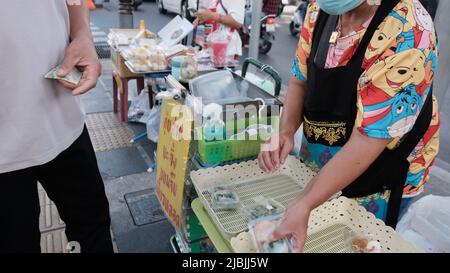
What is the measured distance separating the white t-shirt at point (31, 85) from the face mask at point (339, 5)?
→ 962 mm

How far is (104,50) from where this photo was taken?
6.82 metres

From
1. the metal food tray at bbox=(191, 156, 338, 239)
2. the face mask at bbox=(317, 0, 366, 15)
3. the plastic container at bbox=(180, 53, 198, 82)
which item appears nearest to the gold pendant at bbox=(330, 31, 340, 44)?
the face mask at bbox=(317, 0, 366, 15)

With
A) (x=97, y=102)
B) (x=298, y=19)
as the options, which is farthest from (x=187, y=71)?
(x=298, y=19)

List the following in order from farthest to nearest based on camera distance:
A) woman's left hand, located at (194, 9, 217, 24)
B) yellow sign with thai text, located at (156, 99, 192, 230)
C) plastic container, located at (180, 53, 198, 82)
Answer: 1. woman's left hand, located at (194, 9, 217, 24)
2. plastic container, located at (180, 53, 198, 82)
3. yellow sign with thai text, located at (156, 99, 192, 230)

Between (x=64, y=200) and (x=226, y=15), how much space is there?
8.04ft

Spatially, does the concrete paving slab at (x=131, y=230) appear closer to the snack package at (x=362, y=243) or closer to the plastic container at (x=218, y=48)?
the plastic container at (x=218, y=48)

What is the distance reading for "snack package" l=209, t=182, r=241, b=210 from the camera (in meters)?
1.27

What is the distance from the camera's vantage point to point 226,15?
3.32 m

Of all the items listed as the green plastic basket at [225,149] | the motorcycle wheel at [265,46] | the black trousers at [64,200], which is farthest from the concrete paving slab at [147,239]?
the motorcycle wheel at [265,46]

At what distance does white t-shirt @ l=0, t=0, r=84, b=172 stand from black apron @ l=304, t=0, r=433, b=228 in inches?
38.7

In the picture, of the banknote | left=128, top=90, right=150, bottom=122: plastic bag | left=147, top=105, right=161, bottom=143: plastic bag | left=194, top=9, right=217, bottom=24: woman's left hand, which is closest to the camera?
the banknote

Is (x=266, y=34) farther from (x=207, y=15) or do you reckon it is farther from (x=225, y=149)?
(x=225, y=149)

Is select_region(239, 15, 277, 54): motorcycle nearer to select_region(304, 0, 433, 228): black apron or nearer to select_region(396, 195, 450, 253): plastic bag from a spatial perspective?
select_region(396, 195, 450, 253): plastic bag
